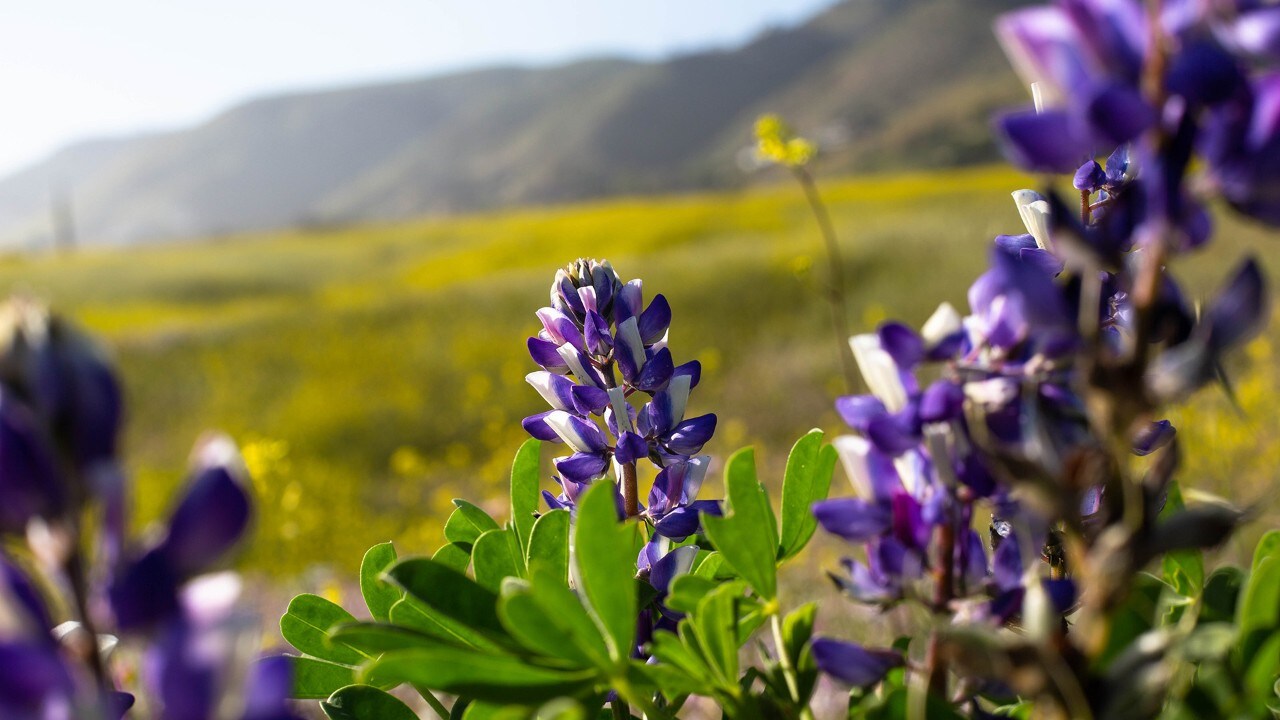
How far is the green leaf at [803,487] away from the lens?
80cm

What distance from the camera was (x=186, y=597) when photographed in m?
0.42

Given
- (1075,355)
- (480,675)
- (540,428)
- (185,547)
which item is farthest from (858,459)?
(540,428)

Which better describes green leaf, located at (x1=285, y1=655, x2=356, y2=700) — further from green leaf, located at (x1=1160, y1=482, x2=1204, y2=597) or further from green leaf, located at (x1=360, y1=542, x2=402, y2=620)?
green leaf, located at (x1=1160, y1=482, x2=1204, y2=597)

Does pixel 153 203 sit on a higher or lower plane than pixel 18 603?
higher

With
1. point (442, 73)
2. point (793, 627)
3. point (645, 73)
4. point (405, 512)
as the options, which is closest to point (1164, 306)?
point (793, 627)

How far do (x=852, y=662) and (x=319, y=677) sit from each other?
1.58 feet

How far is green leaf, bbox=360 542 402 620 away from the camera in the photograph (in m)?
0.82

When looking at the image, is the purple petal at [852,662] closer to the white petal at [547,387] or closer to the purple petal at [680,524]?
the purple petal at [680,524]

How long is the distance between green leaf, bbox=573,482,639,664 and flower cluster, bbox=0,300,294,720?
175mm

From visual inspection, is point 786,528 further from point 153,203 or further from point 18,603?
point 153,203

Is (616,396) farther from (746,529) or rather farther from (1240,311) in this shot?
(1240,311)

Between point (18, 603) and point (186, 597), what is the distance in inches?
2.6

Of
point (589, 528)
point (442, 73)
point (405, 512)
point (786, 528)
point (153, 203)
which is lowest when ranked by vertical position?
point (405, 512)

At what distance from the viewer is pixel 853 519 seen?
543 millimetres
